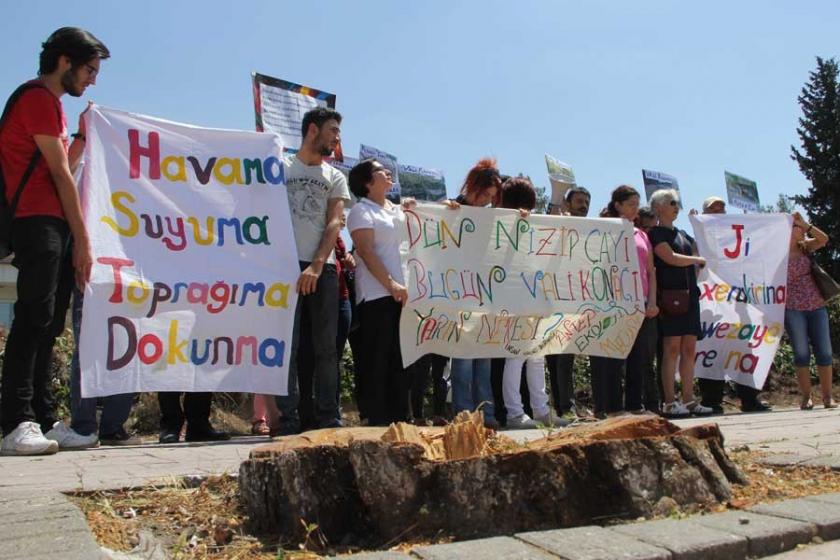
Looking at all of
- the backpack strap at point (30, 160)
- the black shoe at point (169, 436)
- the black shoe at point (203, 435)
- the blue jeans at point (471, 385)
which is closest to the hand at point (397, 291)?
the blue jeans at point (471, 385)

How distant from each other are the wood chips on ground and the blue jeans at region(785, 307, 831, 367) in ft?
17.1

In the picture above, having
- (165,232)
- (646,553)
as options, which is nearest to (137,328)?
(165,232)

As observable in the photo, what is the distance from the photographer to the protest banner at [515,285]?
614cm

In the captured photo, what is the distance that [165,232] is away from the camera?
199 inches

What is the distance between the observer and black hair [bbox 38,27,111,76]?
4.45 m

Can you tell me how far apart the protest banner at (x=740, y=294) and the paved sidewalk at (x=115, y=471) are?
2.06 meters

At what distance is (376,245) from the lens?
18.5ft

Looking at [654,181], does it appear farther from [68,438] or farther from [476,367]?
[68,438]

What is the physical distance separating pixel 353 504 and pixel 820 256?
147ft

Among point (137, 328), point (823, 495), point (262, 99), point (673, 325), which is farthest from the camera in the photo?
point (673, 325)

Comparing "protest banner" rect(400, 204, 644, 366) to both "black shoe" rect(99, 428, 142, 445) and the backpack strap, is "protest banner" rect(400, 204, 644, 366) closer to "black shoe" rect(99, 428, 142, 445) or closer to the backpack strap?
"black shoe" rect(99, 428, 142, 445)

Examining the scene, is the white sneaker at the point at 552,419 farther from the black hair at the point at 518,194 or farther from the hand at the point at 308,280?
the hand at the point at 308,280

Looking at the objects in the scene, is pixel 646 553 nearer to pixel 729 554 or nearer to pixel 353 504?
pixel 729 554

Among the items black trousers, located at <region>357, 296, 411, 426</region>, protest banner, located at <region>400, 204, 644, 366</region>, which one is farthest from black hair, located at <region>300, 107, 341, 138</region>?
black trousers, located at <region>357, 296, 411, 426</region>
